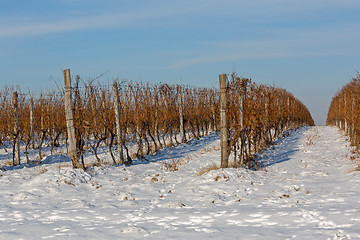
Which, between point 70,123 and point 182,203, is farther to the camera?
point 70,123

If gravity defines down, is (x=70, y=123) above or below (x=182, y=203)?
above

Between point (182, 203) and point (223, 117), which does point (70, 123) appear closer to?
point (223, 117)

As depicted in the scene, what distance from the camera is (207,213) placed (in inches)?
211

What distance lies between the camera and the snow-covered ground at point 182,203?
176 inches

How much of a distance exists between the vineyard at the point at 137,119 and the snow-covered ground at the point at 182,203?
133cm

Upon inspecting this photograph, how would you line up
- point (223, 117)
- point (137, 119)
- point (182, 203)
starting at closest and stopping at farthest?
point (182, 203), point (223, 117), point (137, 119)

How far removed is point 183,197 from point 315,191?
2725 mm

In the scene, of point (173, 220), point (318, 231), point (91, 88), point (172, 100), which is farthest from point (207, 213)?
point (172, 100)

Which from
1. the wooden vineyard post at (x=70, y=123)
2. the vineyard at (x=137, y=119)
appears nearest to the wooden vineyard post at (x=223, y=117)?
the vineyard at (x=137, y=119)

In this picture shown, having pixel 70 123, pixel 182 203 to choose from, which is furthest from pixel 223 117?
pixel 70 123

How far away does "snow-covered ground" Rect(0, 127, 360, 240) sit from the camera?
4.46 metres

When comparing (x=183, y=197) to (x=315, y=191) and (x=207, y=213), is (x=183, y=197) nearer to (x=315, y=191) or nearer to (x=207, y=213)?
(x=207, y=213)

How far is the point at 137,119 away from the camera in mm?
13383

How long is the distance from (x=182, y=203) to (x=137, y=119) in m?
7.61
